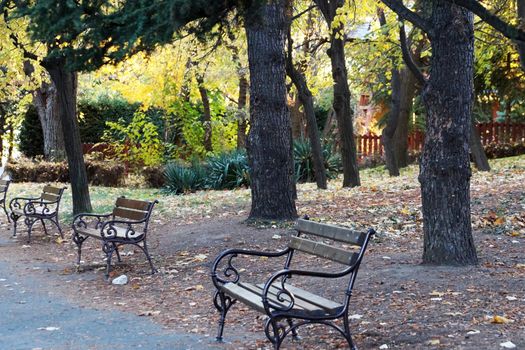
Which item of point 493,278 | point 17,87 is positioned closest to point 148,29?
point 493,278

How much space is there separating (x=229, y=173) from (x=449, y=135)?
14.2 meters

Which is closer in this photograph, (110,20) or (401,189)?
(110,20)

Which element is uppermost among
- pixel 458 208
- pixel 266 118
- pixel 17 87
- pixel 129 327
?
pixel 17 87

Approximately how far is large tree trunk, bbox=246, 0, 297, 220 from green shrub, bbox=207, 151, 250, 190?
31.9 feet

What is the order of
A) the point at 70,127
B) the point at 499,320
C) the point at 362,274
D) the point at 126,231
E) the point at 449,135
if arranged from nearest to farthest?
the point at 499,320, the point at 449,135, the point at 362,274, the point at 126,231, the point at 70,127

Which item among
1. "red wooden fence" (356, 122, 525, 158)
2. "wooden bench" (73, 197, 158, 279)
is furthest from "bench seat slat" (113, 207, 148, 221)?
"red wooden fence" (356, 122, 525, 158)

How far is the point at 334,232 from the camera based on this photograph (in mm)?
5562

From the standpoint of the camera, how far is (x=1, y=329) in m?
6.33

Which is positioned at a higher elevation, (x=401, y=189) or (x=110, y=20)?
(x=110, y=20)

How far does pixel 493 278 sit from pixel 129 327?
11.5ft

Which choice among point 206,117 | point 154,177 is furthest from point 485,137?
point 154,177

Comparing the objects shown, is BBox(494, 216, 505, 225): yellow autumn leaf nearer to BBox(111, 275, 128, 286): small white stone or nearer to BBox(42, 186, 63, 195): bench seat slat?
BBox(111, 275, 128, 286): small white stone

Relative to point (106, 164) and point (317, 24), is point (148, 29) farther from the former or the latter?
point (106, 164)

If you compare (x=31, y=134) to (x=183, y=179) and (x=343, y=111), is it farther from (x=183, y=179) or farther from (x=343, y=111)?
(x=343, y=111)
